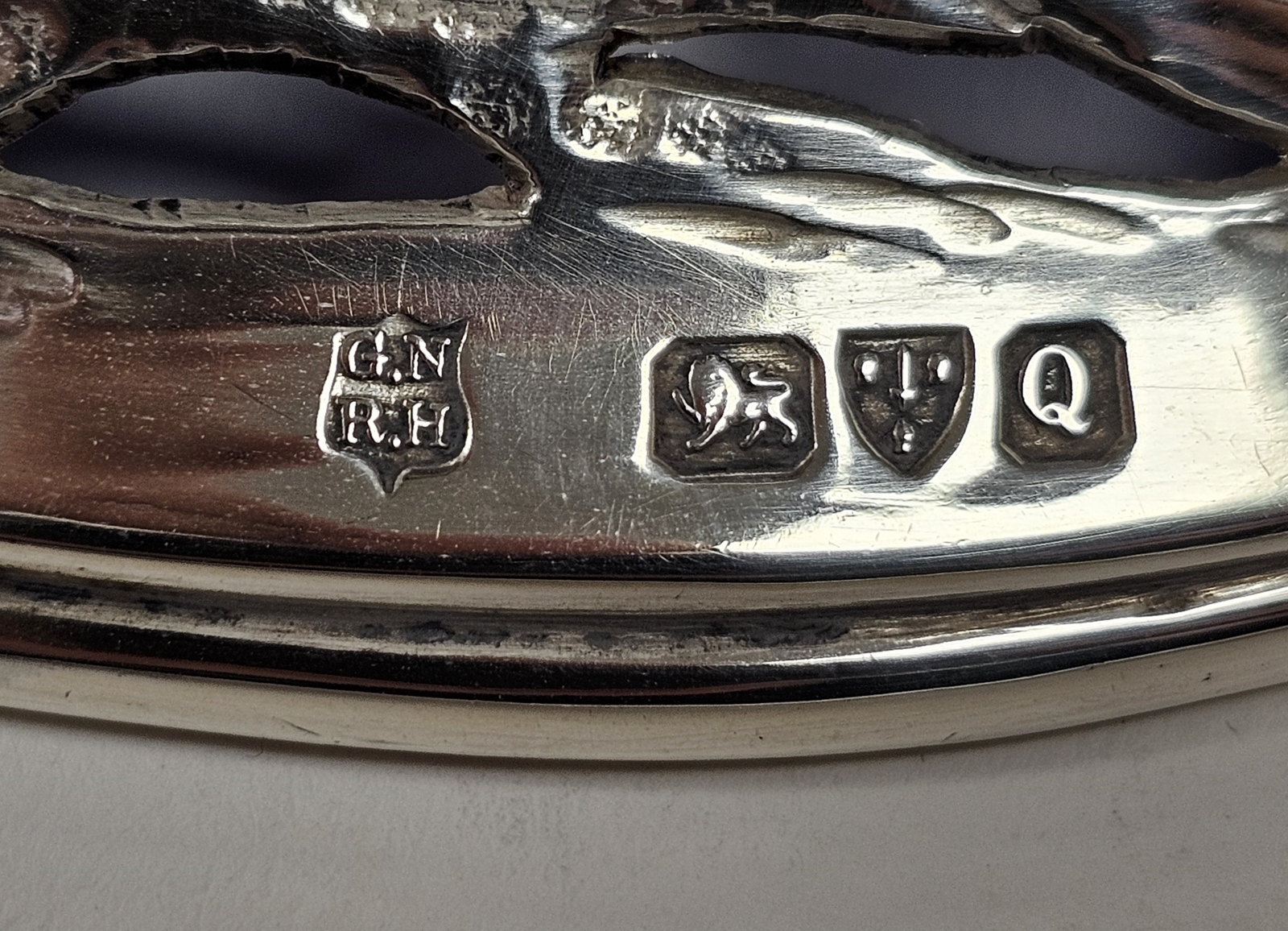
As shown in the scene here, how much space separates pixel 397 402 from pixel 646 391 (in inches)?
3.8

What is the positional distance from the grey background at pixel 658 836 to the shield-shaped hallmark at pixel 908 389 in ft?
0.32

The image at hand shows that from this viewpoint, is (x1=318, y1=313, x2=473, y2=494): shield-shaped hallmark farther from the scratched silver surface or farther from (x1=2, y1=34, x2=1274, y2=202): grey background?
(x1=2, y1=34, x2=1274, y2=202): grey background

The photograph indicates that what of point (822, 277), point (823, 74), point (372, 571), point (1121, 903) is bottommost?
point (1121, 903)

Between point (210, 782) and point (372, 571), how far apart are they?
120 mm

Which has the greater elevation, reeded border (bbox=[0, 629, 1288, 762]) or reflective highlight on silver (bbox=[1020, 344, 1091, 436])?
reflective highlight on silver (bbox=[1020, 344, 1091, 436])

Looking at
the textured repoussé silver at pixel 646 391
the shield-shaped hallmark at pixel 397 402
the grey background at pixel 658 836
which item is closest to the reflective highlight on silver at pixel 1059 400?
the textured repoussé silver at pixel 646 391

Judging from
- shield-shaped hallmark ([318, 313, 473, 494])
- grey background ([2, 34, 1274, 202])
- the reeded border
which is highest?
grey background ([2, 34, 1274, 202])

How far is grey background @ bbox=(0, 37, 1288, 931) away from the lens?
19.5 inches

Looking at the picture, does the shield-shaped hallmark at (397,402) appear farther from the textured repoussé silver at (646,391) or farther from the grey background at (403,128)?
the grey background at (403,128)

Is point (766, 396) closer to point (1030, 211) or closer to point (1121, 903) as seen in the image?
point (1030, 211)

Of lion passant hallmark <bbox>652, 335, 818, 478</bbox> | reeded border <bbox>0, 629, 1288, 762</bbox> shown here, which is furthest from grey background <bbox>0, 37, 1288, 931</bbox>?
lion passant hallmark <bbox>652, 335, 818, 478</bbox>

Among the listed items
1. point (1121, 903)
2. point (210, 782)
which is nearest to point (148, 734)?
point (210, 782)

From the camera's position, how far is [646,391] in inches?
18.9

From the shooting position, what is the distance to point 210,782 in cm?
51
